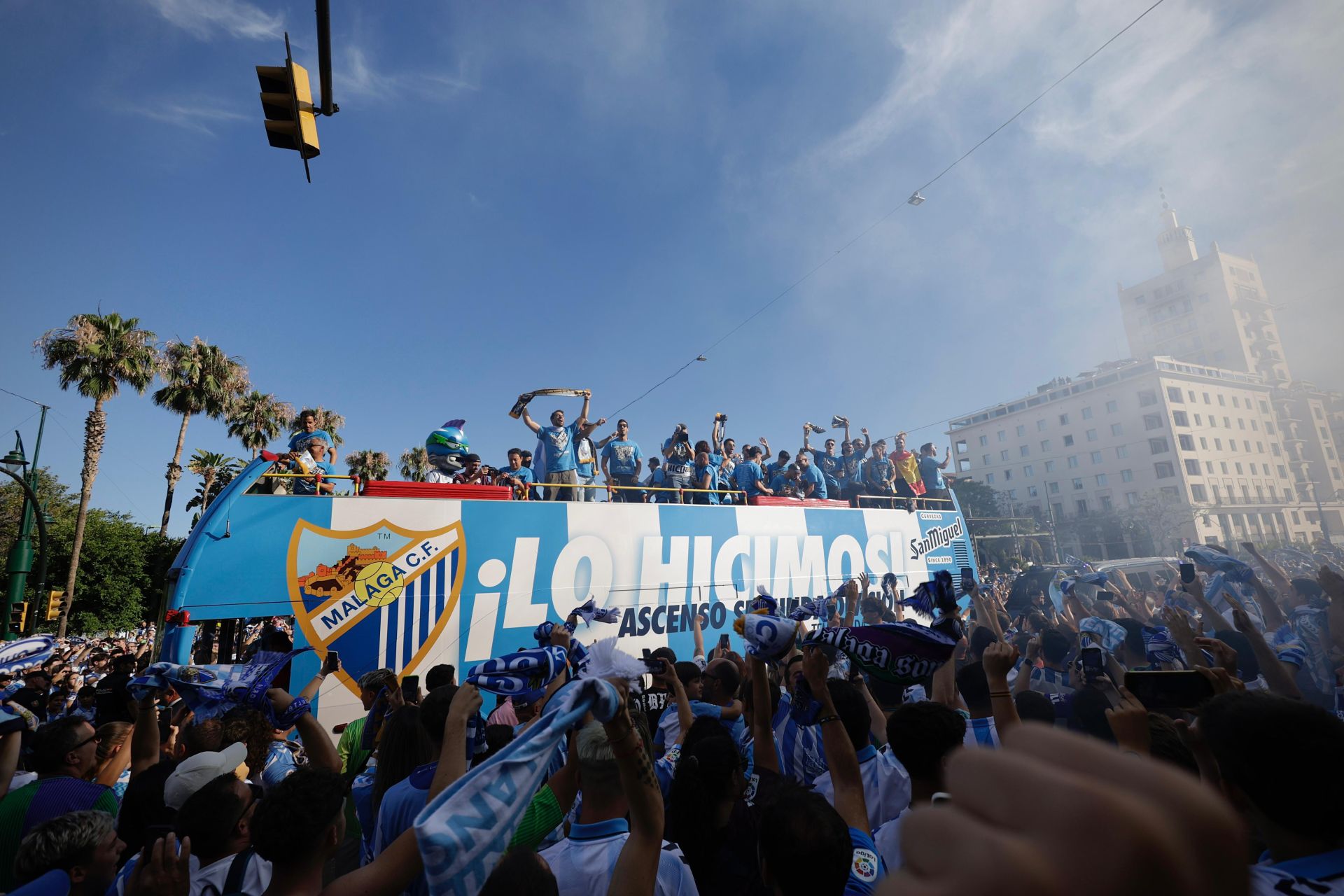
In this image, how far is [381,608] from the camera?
9.62 m

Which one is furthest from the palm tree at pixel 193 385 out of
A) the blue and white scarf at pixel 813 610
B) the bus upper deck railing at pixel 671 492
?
the blue and white scarf at pixel 813 610

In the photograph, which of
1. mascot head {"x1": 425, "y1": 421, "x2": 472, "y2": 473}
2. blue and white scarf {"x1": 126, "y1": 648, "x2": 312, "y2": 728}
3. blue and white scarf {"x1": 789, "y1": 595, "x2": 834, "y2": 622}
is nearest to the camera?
blue and white scarf {"x1": 126, "y1": 648, "x2": 312, "y2": 728}

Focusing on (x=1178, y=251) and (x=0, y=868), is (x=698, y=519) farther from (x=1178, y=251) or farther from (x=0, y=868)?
(x=1178, y=251)

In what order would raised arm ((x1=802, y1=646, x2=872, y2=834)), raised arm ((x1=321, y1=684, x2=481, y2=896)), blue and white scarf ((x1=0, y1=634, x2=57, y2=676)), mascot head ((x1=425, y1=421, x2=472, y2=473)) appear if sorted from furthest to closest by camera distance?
mascot head ((x1=425, y1=421, x2=472, y2=473))
blue and white scarf ((x1=0, y1=634, x2=57, y2=676))
raised arm ((x1=802, y1=646, x2=872, y2=834))
raised arm ((x1=321, y1=684, x2=481, y2=896))

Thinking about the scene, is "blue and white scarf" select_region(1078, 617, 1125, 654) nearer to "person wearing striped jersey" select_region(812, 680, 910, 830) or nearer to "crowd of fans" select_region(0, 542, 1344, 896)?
"crowd of fans" select_region(0, 542, 1344, 896)

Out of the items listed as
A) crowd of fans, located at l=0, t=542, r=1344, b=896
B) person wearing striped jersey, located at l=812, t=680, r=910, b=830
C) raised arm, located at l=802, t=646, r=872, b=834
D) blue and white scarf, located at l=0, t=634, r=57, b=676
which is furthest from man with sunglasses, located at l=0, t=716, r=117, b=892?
blue and white scarf, located at l=0, t=634, r=57, b=676

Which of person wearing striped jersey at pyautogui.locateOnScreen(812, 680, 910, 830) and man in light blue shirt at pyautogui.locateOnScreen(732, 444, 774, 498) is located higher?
man in light blue shirt at pyautogui.locateOnScreen(732, 444, 774, 498)

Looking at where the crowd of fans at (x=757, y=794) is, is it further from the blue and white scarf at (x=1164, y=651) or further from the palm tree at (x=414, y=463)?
the palm tree at (x=414, y=463)

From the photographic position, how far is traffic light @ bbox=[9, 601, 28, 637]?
12.3m

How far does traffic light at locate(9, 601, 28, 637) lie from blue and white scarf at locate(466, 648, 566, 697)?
15.4 meters

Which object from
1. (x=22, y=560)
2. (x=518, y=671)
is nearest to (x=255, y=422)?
(x=22, y=560)

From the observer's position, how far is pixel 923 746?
8.78ft

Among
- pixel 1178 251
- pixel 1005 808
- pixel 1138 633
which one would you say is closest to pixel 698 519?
pixel 1138 633

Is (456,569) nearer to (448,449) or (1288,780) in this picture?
(448,449)
